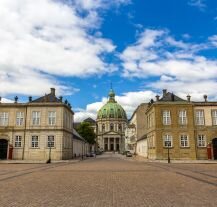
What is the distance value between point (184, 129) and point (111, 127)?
13584cm

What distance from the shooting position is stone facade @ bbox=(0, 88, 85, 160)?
157 ft

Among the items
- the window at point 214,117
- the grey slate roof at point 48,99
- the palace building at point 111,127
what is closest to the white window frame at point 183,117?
the window at point 214,117

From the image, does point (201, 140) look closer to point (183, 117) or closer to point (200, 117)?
point (200, 117)

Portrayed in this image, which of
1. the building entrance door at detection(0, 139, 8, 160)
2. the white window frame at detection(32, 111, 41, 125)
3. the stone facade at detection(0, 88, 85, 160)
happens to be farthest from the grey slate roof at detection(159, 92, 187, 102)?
the building entrance door at detection(0, 139, 8, 160)

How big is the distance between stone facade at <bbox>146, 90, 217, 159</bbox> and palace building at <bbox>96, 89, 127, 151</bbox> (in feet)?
419

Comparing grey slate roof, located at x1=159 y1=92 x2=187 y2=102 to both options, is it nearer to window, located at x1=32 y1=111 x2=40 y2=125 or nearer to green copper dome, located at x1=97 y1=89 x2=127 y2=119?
window, located at x1=32 y1=111 x2=40 y2=125

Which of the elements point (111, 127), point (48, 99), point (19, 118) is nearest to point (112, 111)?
point (111, 127)

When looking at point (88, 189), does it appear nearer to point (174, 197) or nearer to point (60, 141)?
point (174, 197)

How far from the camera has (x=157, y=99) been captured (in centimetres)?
4856

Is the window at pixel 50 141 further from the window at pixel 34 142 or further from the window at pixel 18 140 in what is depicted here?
the window at pixel 18 140

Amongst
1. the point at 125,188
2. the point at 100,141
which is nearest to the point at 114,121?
the point at 100,141

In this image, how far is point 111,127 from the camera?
596ft

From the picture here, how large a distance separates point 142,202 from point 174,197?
5.39 feet

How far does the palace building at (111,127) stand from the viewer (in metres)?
177
